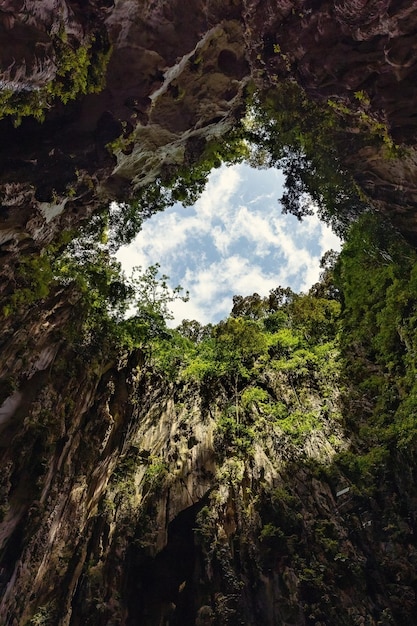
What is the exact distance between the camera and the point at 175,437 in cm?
1526

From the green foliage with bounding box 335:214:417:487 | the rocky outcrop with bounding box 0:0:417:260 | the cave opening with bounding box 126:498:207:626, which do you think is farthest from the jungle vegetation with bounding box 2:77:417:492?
the cave opening with bounding box 126:498:207:626

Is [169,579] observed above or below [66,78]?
below

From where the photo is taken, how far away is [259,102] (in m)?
14.3

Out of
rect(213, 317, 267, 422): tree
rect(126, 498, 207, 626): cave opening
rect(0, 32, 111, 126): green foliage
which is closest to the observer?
rect(0, 32, 111, 126): green foliage

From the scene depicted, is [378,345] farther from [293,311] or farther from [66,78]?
[66,78]

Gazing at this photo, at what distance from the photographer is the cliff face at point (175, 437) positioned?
25.6ft

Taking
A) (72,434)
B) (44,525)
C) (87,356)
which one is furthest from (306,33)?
(44,525)

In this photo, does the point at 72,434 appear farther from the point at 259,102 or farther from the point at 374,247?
the point at 259,102

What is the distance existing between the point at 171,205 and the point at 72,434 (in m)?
8.62

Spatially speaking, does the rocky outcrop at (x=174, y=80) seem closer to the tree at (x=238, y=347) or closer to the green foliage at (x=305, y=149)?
the green foliage at (x=305, y=149)

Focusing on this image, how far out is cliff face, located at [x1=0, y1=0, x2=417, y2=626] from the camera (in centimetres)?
780

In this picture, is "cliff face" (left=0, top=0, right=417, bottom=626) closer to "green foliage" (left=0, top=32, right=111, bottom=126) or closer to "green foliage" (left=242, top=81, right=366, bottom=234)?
"green foliage" (left=0, top=32, right=111, bottom=126)

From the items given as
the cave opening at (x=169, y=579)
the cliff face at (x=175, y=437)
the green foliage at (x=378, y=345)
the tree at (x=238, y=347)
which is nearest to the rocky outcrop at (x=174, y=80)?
the cliff face at (x=175, y=437)

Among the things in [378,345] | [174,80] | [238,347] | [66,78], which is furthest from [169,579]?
[174,80]
